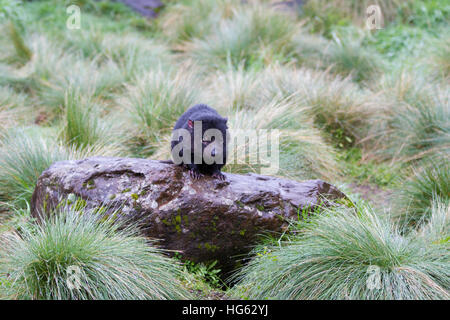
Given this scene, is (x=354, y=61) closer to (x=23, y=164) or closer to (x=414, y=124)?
(x=414, y=124)

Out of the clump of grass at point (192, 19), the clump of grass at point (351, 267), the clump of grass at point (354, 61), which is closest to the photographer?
the clump of grass at point (351, 267)

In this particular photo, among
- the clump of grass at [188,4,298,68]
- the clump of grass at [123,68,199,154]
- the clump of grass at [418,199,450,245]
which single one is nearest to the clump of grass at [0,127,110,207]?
the clump of grass at [123,68,199,154]

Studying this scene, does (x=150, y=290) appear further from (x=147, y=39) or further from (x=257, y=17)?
(x=147, y=39)

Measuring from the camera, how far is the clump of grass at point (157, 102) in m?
6.05

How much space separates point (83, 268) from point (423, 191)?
3.56m

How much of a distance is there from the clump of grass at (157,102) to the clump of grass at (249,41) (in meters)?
1.97

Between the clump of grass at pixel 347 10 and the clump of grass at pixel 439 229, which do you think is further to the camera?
the clump of grass at pixel 347 10

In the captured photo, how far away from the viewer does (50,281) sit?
2.99 meters

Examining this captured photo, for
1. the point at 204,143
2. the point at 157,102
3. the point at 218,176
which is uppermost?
the point at 204,143

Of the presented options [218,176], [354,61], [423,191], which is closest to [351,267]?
[218,176]

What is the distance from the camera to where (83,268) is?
304 cm

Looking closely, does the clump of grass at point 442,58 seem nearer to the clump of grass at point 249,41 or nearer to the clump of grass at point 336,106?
the clump of grass at point 336,106

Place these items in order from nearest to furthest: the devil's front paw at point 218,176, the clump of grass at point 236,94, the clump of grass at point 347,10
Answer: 1. the devil's front paw at point 218,176
2. the clump of grass at point 236,94
3. the clump of grass at point 347,10

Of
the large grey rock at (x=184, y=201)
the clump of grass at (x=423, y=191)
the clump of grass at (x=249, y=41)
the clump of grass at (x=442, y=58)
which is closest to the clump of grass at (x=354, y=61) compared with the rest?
the clump of grass at (x=249, y=41)
